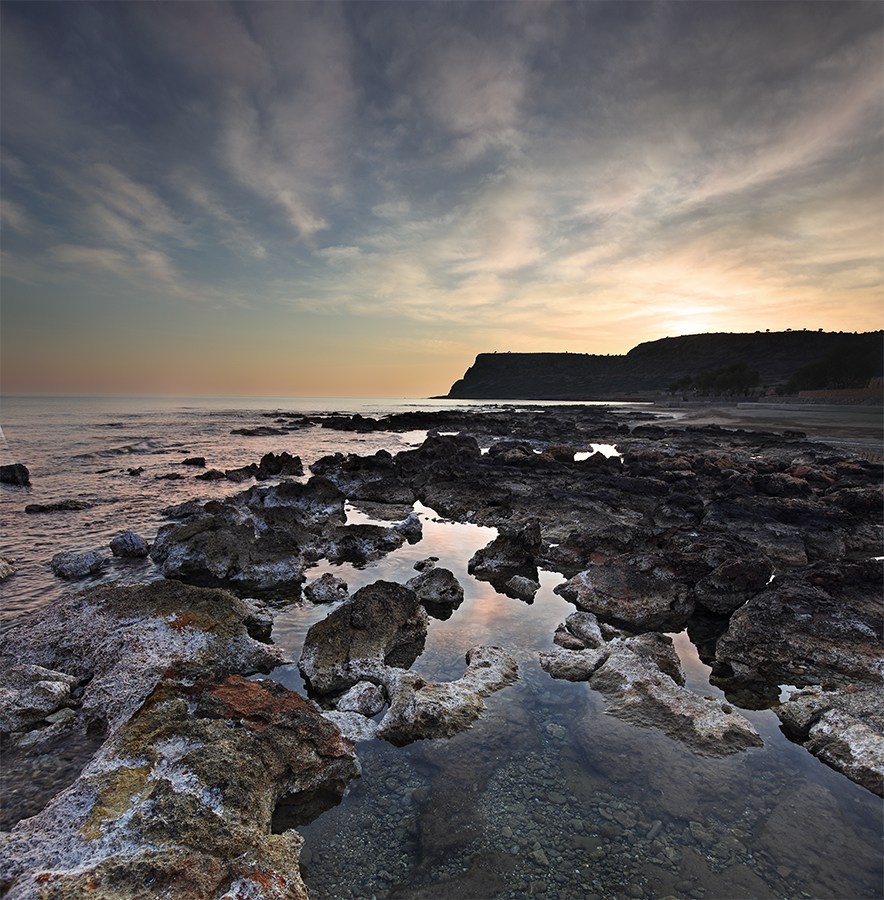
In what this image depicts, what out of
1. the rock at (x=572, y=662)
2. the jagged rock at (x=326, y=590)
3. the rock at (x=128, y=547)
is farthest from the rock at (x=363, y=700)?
the rock at (x=128, y=547)

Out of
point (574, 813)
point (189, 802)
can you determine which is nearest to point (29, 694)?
point (189, 802)

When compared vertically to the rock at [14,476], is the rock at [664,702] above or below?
below

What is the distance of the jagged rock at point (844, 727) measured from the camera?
5086 mm

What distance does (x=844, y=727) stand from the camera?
18.1 ft

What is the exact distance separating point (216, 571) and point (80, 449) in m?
33.3

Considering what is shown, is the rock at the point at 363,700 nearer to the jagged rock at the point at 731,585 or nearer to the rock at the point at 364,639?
the rock at the point at 364,639

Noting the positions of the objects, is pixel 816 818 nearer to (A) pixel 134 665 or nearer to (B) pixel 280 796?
(B) pixel 280 796

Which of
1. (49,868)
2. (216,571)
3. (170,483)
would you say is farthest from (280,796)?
(170,483)

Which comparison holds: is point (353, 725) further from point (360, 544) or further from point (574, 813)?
point (360, 544)

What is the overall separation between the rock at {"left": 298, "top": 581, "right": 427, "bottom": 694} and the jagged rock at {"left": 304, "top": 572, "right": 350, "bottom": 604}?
5.41 feet

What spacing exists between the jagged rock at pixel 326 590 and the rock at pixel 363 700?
10.8ft

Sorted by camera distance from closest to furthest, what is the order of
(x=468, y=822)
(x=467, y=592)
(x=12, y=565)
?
1. (x=468, y=822)
2. (x=467, y=592)
3. (x=12, y=565)

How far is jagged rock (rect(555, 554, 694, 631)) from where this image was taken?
9016mm

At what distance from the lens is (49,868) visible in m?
3.32
